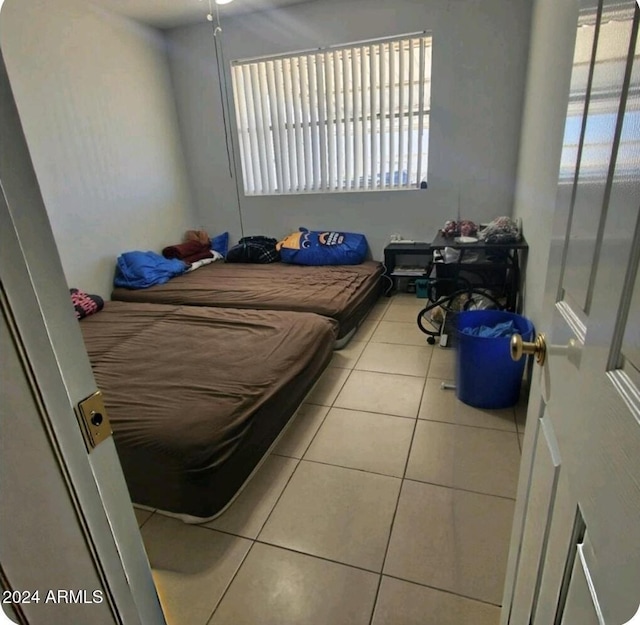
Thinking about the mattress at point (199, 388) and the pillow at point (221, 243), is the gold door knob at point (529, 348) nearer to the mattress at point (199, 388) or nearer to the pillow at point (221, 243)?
the mattress at point (199, 388)

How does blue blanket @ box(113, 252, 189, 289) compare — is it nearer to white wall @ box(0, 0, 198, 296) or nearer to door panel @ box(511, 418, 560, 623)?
white wall @ box(0, 0, 198, 296)

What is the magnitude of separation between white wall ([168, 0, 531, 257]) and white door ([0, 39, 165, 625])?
13.5 feet

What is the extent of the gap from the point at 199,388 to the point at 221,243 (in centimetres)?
335

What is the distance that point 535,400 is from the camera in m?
0.93

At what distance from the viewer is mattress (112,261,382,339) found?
3.15 meters

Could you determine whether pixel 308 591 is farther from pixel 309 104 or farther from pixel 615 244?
pixel 309 104

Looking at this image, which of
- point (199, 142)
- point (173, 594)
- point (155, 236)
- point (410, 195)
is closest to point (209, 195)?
point (199, 142)

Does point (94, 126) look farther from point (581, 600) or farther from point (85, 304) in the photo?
point (581, 600)

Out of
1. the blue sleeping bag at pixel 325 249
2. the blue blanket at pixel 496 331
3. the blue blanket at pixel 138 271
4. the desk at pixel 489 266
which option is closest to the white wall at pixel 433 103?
the blue sleeping bag at pixel 325 249

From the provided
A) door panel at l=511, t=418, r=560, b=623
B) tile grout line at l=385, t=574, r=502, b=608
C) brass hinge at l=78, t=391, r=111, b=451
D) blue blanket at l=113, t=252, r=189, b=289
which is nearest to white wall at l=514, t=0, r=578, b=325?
door panel at l=511, t=418, r=560, b=623

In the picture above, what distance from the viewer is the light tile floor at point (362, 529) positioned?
1.31 m

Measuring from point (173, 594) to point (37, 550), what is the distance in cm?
110

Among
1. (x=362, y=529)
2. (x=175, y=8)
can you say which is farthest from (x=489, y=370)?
(x=175, y=8)

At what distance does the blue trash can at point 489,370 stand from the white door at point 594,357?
137 cm
